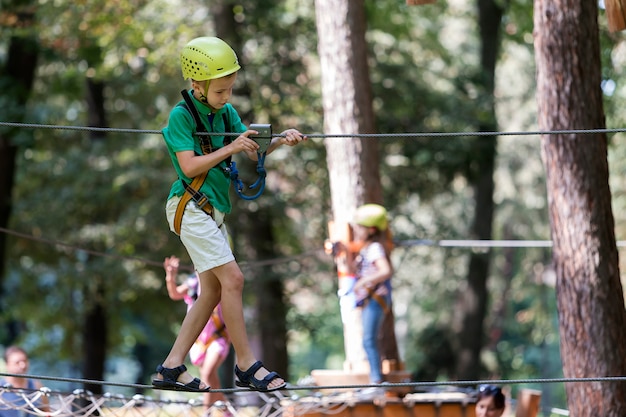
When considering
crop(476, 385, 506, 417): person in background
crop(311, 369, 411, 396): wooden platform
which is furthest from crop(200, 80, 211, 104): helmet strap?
crop(311, 369, 411, 396): wooden platform

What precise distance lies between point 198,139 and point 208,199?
0.27 metres

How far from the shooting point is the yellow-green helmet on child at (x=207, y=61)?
4.58 metres

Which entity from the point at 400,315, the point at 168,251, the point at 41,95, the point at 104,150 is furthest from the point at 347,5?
the point at 400,315

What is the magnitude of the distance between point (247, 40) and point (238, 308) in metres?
9.80

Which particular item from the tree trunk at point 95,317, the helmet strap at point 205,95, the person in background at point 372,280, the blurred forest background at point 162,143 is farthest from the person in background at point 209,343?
the tree trunk at point 95,317

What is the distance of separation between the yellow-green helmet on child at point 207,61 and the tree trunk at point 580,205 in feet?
9.77

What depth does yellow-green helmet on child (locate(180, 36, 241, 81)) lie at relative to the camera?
458 cm

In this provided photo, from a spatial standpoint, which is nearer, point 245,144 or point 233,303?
point 245,144

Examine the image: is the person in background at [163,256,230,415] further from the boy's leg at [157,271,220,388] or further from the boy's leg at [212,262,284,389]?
the boy's leg at [212,262,284,389]

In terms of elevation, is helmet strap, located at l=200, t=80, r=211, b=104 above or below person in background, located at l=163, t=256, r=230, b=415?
above

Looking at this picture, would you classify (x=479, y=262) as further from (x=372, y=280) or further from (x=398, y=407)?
(x=398, y=407)

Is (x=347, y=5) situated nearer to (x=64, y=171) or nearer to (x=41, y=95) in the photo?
(x=64, y=171)

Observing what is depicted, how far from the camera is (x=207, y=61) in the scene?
4.58 meters

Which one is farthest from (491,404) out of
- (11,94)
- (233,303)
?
(11,94)
